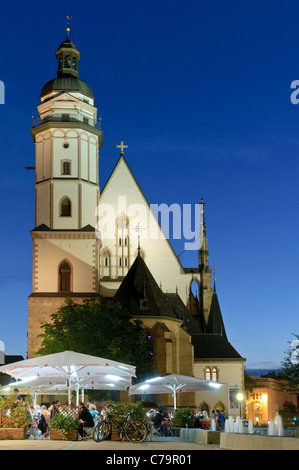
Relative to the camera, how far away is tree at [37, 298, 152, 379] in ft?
177

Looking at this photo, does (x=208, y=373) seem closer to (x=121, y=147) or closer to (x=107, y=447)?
(x=121, y=147)

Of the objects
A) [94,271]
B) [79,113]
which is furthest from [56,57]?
[94,271]

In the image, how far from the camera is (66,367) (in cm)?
3083

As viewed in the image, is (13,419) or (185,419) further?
(185,419)

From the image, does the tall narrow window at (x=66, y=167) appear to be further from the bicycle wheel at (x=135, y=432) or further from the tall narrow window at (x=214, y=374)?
the bicycle wheel at (x=135, y=432)

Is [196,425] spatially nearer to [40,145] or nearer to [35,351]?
[35,351]

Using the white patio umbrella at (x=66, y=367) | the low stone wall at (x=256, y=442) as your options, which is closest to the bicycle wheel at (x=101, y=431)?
the white patio umbrella at (x=66, y=367)

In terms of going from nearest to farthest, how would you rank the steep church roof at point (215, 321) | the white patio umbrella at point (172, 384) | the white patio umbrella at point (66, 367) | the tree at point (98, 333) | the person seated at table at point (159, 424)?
the white patio umbrella at point (66, 367) → the person seated at table at point (159, 424) → the white patio umbrella at point (172, 384) → the tree at point (98, 333) → the steep church roof at point (215, 321)

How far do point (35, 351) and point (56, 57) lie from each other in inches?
951

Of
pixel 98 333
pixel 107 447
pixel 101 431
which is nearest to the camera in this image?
pixel 107 447

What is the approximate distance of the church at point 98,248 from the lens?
62312mm

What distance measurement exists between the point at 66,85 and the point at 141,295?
57.7ft

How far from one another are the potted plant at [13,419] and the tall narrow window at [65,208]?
3702 cm

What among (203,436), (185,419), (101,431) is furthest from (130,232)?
(203,436)
